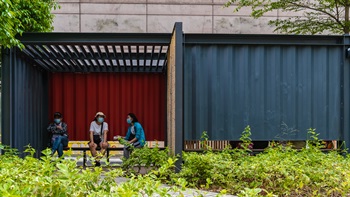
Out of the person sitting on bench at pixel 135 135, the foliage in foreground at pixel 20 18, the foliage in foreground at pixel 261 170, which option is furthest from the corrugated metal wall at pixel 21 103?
the person sitting on bench at pixel 135 135

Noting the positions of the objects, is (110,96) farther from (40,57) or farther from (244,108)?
(244,108)

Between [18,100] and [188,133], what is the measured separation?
3942 millimetres

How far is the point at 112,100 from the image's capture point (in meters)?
12.7

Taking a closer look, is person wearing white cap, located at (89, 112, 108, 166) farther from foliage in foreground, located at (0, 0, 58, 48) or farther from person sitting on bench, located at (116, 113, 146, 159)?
foliage in foreground, located at (0, 0, 58, 48)

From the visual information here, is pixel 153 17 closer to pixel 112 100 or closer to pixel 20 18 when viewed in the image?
pixel 112 100

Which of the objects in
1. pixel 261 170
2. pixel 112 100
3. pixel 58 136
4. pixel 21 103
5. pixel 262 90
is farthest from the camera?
pixel 112 100

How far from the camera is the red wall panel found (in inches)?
493

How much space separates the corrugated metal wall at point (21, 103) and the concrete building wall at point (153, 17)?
587cm

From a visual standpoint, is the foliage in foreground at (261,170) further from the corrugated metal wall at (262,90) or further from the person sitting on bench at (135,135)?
the person sitting on bench at (135,135)

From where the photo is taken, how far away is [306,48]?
819cm

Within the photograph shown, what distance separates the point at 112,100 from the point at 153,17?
5426mm

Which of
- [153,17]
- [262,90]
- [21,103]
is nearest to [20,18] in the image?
[21,103]

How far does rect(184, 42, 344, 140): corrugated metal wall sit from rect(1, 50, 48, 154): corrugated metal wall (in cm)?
379

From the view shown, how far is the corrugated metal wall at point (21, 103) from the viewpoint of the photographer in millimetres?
8172
